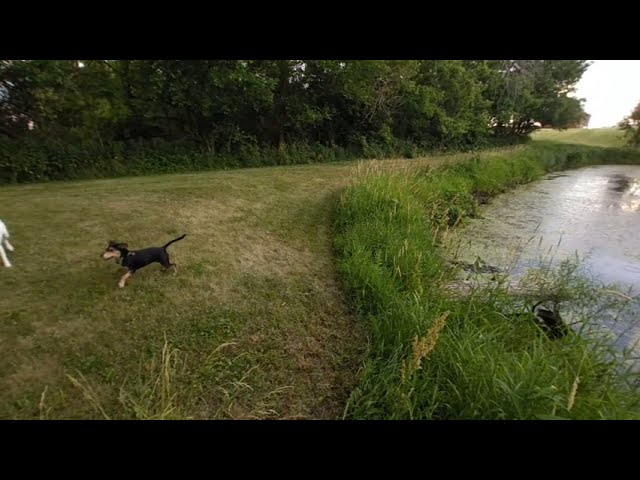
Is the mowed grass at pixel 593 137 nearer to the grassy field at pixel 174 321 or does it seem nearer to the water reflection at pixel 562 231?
the water reflection at pixel 562 231

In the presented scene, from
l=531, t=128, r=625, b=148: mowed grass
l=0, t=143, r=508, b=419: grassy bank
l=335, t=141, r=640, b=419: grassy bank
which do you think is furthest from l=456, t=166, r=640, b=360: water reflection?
l=531, t=128, r=625, b=148: mowed grass

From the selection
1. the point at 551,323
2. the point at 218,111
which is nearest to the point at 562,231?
the point at 551,323

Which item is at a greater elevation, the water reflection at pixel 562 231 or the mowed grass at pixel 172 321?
the mowed grass at pixel 172 321

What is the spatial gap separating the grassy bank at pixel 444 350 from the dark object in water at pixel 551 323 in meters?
0.12

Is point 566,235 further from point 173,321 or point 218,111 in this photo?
point 218,111

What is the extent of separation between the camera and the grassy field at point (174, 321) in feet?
6.54

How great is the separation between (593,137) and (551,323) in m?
38.2

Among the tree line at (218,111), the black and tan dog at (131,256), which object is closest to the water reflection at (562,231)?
the black and tan dog at (131,256)

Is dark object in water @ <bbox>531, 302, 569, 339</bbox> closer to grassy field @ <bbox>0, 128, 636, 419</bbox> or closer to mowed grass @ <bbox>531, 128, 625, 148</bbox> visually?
grassy field @ <bbox>0, 128, 636, 419</bbox>

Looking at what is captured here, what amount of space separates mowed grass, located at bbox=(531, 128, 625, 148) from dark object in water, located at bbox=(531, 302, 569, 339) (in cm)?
3218

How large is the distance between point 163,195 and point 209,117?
7925 millimetres

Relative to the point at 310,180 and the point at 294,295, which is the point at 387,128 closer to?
the point at 310,180
